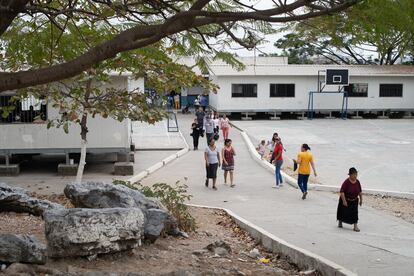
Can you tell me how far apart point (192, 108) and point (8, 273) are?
4346 cm

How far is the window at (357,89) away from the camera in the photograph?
4344 centimetres

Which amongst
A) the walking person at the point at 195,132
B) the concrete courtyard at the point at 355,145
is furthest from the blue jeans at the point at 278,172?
the walking person at the point at 195,132

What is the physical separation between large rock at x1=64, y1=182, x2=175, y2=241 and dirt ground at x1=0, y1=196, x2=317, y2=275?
0.34 meters

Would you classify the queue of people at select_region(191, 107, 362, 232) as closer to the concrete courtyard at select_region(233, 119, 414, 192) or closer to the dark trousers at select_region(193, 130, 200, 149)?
the dark trousers at select_region(193, 130, 200, 149)

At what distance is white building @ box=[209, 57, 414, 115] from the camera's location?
1639 inches

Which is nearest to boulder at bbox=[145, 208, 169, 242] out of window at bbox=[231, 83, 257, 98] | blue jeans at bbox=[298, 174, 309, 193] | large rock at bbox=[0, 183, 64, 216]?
large rock at bbox=[0, 183, 64, 216]

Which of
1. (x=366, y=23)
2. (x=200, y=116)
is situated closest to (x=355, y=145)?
(x=200, y=116)

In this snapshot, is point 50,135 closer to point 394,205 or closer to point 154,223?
point 394,205

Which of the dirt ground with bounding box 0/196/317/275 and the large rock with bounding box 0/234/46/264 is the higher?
the large rock with bounding box 0/234/46/264

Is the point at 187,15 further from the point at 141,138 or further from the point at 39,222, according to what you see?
the point at 141,138

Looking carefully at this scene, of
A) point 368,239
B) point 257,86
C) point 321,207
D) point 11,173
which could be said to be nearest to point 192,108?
point 257,86

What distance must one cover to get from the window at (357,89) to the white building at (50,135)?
2683 cm

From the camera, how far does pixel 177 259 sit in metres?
8.94

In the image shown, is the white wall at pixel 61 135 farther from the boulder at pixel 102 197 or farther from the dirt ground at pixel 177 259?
the boulder at pixel 102 197
